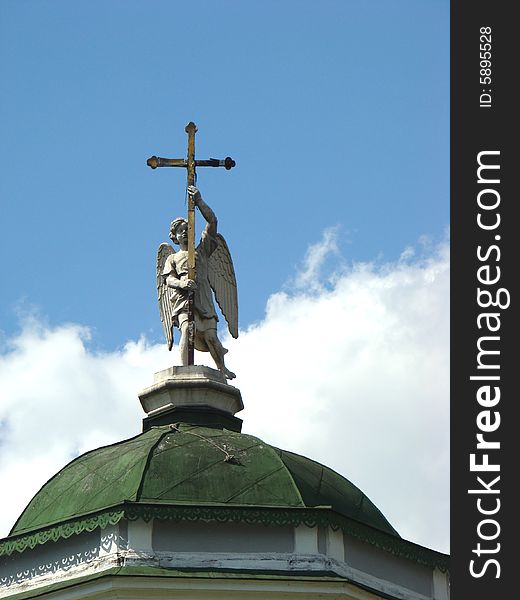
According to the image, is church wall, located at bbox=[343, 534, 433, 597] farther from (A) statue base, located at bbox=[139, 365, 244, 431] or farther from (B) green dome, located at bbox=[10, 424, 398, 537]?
(A) statue base, located at bbox=[139, 365, 244, 431]

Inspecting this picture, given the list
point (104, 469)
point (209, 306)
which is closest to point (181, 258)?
point (209, 306)

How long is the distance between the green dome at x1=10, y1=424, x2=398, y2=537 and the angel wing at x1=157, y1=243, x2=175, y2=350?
247 centimetres

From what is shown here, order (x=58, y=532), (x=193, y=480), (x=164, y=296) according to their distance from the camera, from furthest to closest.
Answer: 1. (x=164, y=296)
2. (x=193, y=480)
3. (x=58, y=532)

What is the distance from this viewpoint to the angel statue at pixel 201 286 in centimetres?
2848

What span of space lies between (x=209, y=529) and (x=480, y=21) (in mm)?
7241

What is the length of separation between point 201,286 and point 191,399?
2039 mm

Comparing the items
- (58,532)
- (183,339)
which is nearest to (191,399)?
(183,339)

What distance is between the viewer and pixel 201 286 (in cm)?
2866

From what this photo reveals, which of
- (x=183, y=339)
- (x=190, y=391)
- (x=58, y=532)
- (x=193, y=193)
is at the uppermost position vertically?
(x=193, y=193)

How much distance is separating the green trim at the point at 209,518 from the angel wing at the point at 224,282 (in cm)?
520

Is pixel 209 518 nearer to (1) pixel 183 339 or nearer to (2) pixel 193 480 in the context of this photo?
(2) pixel 193 480

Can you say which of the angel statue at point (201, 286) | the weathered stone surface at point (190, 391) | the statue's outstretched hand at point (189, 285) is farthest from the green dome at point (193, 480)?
the statue's outstretched hand at point (189, 285)

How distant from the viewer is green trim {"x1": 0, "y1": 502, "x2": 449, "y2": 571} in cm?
2403

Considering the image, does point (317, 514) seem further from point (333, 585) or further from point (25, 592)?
point (25, 592)
